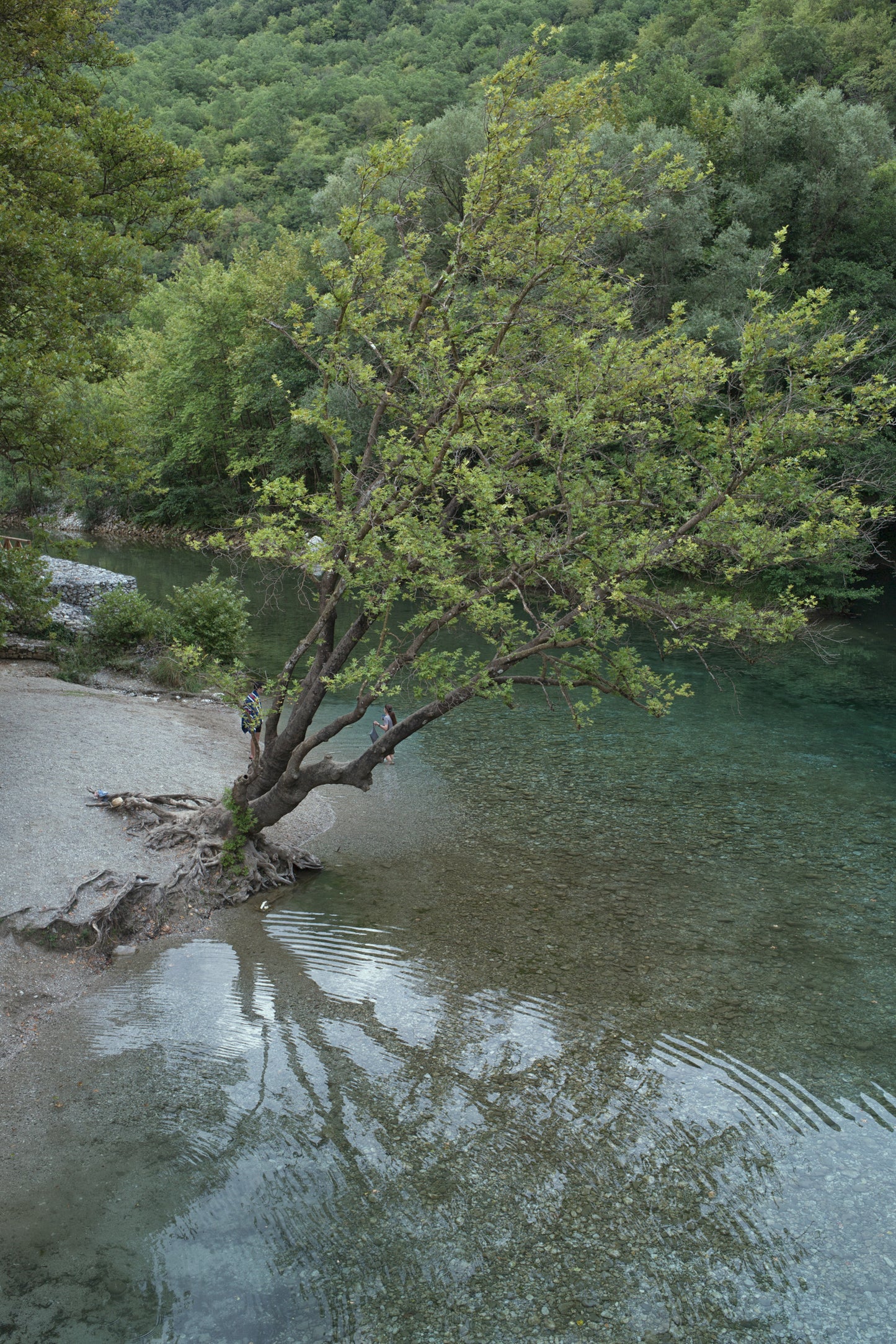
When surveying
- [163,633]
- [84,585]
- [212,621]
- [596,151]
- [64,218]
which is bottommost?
[163,633]

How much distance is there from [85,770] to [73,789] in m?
0.81

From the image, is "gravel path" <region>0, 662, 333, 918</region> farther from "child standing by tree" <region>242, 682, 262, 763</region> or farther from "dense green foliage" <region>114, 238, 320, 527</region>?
"dense green foliage" <region>114, 238, 320, 527</region>

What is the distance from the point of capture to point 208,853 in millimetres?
12469

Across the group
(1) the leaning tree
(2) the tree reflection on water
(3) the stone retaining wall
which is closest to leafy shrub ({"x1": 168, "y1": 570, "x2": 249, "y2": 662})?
(3) the stone retaining wall

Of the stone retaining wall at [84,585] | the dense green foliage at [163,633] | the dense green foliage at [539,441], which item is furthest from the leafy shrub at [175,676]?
the dense green foliage at [539,441]

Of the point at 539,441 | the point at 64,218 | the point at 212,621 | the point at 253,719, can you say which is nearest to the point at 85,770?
the point at 253,719

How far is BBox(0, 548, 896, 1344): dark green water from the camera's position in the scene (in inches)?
242

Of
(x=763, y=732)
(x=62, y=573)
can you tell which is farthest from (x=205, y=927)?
(x=62, y=573)

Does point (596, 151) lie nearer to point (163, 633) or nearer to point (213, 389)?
point (163, 633)

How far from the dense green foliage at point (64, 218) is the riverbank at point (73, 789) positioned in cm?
453

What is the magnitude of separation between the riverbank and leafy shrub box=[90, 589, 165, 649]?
6.52 ft

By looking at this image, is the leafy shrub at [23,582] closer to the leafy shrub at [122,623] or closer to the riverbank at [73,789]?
the riverbank at [73,789]

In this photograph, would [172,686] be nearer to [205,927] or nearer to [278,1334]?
[205,927]

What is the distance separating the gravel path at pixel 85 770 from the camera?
37.4 feet
